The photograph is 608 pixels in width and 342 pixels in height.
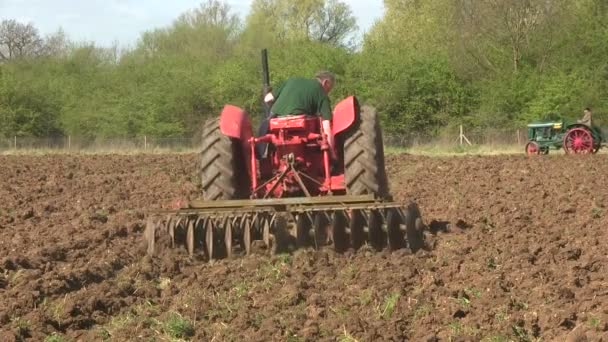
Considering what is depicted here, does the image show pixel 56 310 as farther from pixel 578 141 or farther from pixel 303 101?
pixel 578 141

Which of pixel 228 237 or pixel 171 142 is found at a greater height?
pixel 171 142

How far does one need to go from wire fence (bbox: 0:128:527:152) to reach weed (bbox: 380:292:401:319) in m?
29.1

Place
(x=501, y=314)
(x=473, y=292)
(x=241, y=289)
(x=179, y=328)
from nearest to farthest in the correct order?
(x=501, y=314) → (x=179, y=328) → (x=473, y=292) → (x=241, y=289)

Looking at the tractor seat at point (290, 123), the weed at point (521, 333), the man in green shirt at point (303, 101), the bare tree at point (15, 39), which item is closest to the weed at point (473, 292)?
the weed at point (521, 333)

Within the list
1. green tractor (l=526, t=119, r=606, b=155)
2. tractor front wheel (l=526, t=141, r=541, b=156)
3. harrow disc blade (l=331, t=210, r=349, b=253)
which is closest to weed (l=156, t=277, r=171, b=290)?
harrow disc blade (l=331, t=210, r=349, b=253)

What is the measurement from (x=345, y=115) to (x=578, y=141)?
18.0 meters

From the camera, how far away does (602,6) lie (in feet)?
128

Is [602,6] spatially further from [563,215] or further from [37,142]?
[563,215]

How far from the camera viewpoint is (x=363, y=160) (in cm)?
822

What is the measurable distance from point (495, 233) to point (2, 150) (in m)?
33.4

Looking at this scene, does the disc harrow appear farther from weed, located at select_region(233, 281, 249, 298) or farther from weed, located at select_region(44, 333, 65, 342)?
weed, located at select_region(44, 333, 65, 342)

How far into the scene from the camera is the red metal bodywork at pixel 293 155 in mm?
8305

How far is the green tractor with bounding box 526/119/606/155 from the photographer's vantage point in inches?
980

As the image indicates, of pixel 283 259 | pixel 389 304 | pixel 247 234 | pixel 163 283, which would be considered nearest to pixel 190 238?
pixel 247 234
